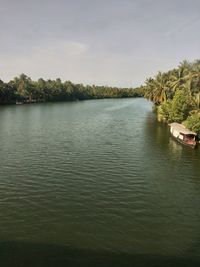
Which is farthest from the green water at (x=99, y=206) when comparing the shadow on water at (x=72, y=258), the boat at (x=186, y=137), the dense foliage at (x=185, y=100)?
the dense foliage at (x=185, y=100)

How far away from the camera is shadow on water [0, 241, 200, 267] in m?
22.8

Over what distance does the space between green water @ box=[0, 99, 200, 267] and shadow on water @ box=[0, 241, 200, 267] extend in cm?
8

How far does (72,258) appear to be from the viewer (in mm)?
23438

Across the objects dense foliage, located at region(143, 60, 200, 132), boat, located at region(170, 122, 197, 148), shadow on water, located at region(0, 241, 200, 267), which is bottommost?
shadow on water, located at region(0, 241, 200, 267)

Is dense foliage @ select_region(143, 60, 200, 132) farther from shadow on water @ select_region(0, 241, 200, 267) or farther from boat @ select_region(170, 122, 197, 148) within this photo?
shadow on water @ select_region(0, 241, 200, 267)

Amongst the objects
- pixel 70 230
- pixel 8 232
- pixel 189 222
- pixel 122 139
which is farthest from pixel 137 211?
pixel 122 139

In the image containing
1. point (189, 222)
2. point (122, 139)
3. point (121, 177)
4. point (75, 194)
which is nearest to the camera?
point (189, 222)

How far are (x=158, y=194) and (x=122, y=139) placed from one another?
34599 millimetres

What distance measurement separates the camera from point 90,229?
27797mm

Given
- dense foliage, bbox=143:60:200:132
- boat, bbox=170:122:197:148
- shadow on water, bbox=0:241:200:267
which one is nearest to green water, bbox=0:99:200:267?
shadow on water, bbox=0:241:200:267

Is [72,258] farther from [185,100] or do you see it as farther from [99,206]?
[185,100]

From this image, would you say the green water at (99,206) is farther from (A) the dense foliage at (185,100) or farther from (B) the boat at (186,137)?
(A) the dense foliage at (185,100)

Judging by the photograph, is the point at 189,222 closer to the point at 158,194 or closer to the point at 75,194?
the point at 158,194

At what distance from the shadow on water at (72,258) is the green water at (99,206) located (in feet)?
0.25
